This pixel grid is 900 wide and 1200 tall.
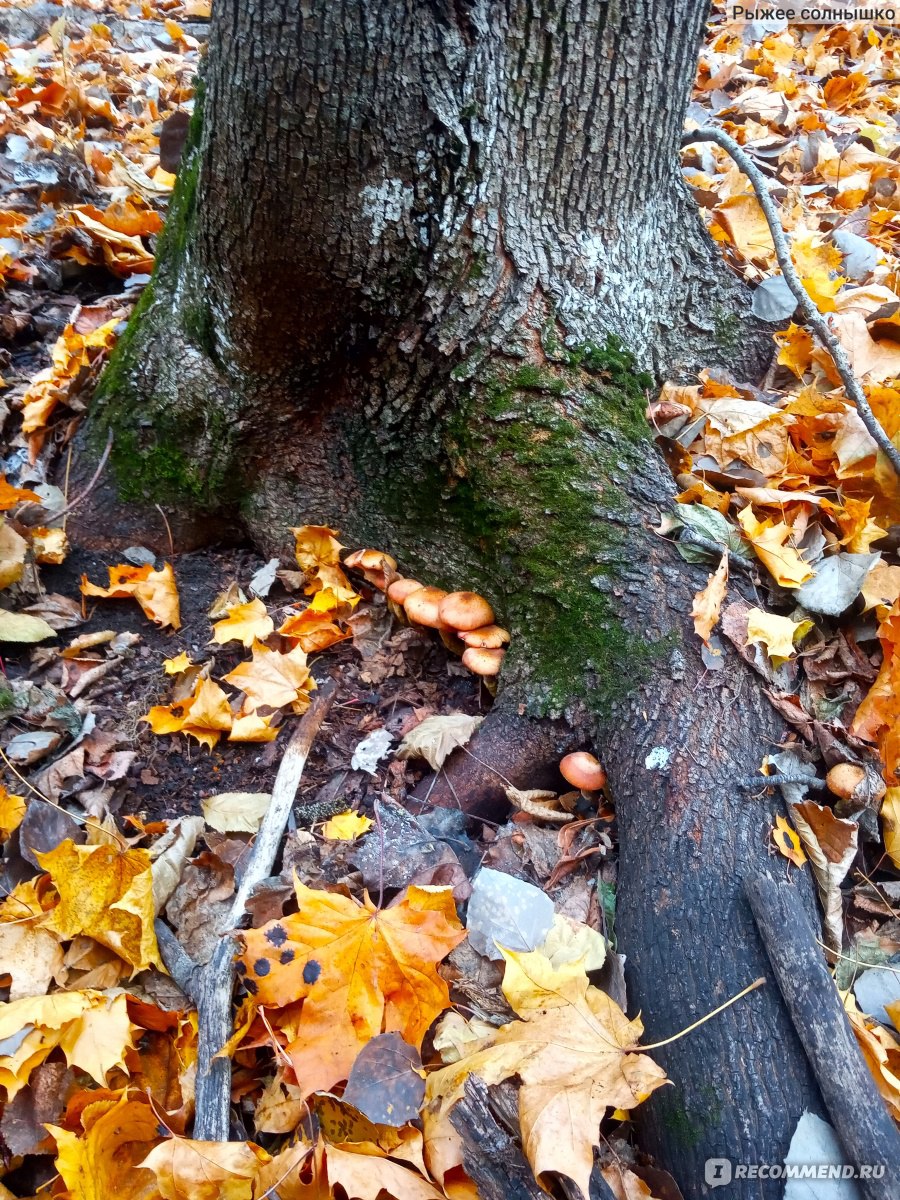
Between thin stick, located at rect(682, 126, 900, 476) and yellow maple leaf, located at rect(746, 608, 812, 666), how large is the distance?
0.66 metres

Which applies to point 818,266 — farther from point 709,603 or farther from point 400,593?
point 400,593

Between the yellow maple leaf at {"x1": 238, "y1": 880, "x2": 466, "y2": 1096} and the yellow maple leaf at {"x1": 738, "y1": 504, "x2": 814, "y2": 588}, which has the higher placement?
the yellow maple leaf at {"x1": 738, "y1": 504, "x2": 814, "y2": 588}

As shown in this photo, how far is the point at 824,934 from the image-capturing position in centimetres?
173

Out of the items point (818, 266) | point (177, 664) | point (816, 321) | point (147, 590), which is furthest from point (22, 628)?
point (818, 266)

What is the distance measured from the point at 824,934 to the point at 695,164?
4045 millimetres

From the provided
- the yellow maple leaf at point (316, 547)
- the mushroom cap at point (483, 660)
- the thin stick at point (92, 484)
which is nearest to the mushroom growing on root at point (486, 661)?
the mushroom cap at point (483, 660)

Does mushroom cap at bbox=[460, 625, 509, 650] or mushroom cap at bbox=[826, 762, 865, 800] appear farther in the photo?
mushroom cap at bbox=[460, 625, 509, 650]

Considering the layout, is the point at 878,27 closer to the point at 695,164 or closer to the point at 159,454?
the point at 695,164

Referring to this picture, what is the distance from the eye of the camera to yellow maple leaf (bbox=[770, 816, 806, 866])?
175cm

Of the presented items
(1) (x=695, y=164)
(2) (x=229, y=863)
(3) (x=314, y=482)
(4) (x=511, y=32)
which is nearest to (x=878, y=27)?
(1) (x=695, y=164)

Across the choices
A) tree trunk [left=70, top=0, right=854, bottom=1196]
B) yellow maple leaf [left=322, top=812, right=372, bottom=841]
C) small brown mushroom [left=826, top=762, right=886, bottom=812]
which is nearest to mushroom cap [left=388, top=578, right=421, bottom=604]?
tree trunk [left=70, top=0, right=854, bottom=1196]

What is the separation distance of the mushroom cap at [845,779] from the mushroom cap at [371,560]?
5.26 ft

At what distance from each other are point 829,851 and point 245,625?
6.39ft

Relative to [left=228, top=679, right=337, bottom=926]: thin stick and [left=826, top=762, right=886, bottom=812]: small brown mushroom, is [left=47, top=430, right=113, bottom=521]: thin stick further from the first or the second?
[left=826, top=762, right=886, bottom=812]: small brown mushroom
